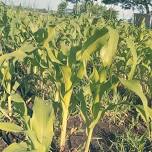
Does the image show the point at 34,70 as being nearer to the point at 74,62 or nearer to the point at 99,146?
the point at 99,146

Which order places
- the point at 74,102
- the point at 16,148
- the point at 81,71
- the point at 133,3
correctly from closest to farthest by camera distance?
the point at 16,148 < the point at 81,71 < the point at 74,102 < the point at 133,3

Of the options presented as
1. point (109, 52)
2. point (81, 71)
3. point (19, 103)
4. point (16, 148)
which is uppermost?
point (109, 52)

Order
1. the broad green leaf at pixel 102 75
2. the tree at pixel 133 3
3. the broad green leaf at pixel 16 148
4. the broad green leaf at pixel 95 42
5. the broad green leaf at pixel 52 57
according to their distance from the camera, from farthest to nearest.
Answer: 1. the tree at pixel 133 3
2. the broad green leaf at pixel 52 57
3. the broad green leaf at pixel 102 75
4. the broad green leaf at pixel 95 42
5. the broad green leaf at pixel 16 148

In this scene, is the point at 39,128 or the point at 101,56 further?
the point at 101,56

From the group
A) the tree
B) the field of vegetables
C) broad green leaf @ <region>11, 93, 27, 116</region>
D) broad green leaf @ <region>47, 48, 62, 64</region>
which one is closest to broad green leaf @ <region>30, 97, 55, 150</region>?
the field of vegetables

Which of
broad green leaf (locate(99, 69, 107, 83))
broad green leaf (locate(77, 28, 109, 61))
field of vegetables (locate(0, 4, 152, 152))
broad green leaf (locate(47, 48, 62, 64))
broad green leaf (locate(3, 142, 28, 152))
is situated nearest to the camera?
broad green leaf (locate(3, 142, 28, 152))

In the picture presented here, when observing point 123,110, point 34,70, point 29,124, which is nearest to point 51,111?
point 29,124

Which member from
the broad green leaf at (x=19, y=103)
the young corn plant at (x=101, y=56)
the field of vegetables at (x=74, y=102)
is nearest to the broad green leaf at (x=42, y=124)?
the field of vegetables at (x=74, y=102)

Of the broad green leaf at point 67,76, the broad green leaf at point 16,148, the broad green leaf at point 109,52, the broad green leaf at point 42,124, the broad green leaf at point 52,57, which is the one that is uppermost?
the broad green leaf at point 109,52

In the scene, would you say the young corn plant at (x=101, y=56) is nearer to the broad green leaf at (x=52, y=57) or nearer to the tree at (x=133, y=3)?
the broad green leaf at (x=52, y=57)

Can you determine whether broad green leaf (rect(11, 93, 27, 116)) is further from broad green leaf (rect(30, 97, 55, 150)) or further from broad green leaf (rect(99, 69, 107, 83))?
broad green leaf (rect(99, 69, 107, 83))

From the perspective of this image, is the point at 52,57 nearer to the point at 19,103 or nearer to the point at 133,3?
the point at 19,103

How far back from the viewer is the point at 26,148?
1.63m

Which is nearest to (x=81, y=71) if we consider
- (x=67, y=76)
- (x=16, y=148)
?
(x=67, y=76)
